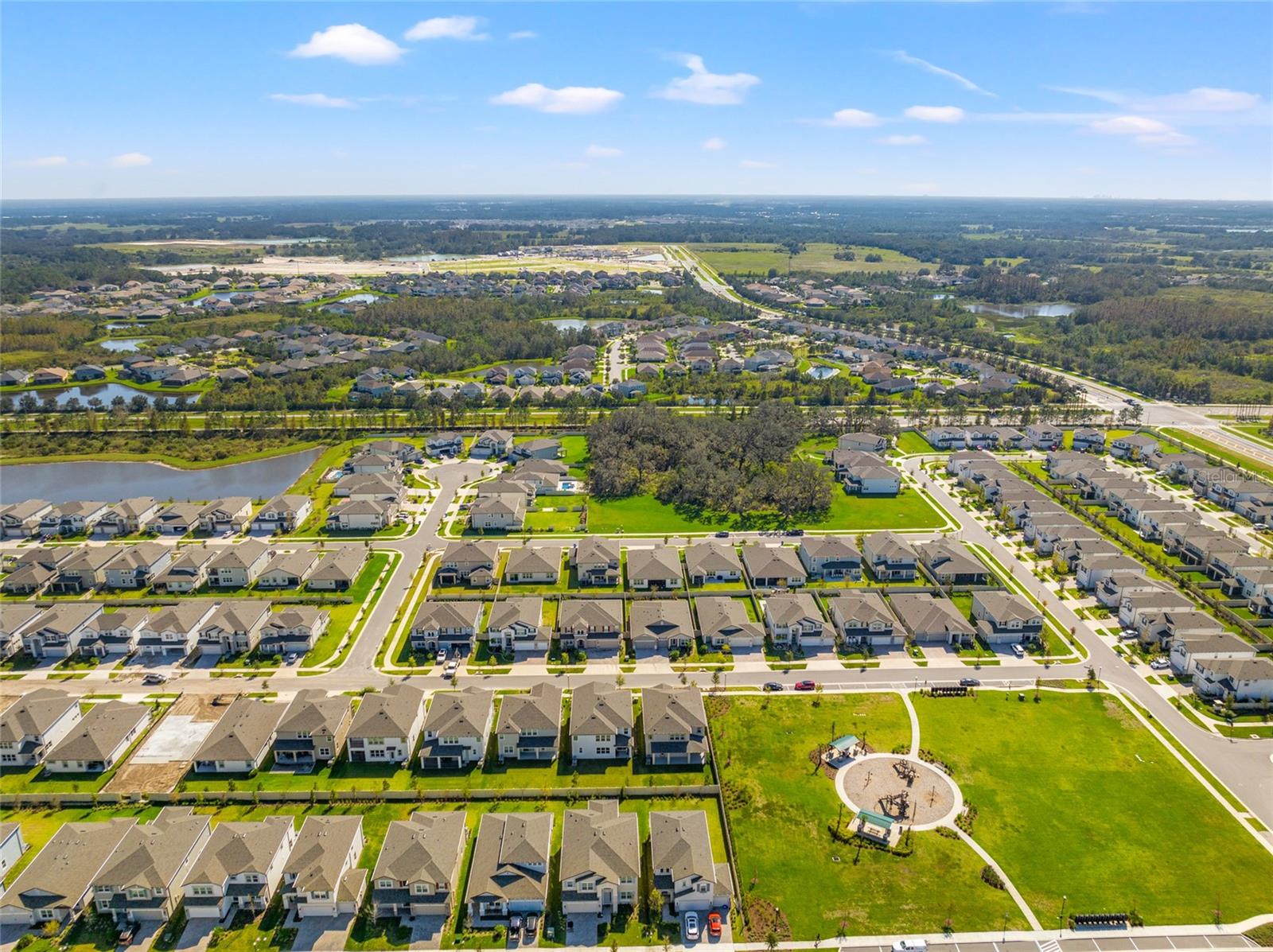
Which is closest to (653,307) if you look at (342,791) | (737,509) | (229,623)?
(737,509)

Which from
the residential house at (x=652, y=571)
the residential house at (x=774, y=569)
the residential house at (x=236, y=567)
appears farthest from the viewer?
the residential house at (x=774, y=569)

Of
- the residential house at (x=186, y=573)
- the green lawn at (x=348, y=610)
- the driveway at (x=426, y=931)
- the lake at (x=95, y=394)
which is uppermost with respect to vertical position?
the lake at (x=95, y=394)

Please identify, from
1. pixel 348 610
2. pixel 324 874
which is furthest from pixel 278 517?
pixel 324 874

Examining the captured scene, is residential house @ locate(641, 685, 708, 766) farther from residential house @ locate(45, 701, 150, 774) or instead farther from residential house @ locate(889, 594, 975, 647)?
residential house @ locate(45, 701, 150, 774)

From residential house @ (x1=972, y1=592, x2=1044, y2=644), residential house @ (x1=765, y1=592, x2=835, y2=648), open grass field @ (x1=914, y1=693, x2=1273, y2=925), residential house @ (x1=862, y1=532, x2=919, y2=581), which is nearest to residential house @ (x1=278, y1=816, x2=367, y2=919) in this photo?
open grass field @ (x1=914, y1=693, x2=1273, y2=925)

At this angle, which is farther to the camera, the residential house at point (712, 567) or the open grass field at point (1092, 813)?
the residential house at point (712, 567)

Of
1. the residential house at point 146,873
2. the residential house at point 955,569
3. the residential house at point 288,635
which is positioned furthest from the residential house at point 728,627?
the residential house at point 146,873

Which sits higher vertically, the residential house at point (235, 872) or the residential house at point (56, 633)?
the residential house at point (56, 633)

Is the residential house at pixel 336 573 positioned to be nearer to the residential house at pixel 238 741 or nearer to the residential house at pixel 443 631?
the residential house at pixel 443 631

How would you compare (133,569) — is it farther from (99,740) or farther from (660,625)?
(660,625)
